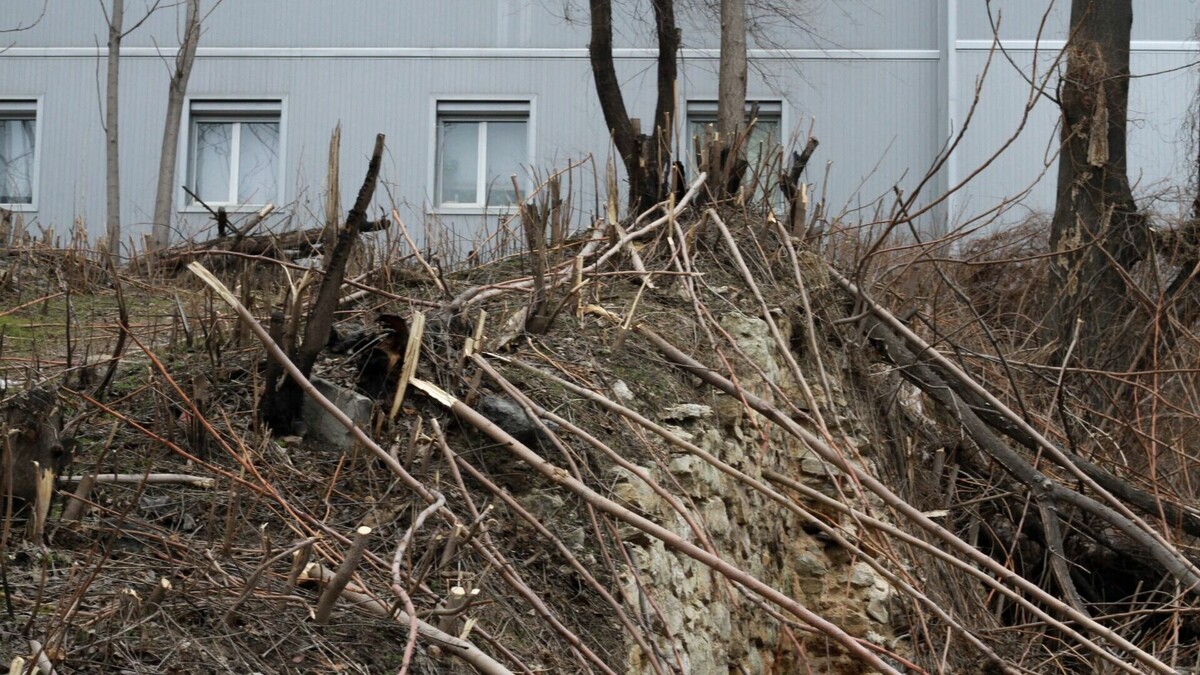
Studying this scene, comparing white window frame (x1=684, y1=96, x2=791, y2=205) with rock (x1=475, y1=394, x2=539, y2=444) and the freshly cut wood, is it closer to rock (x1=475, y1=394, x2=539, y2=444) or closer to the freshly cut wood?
the freshly cut wood

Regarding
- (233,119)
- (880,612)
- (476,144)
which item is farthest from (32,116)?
(880,612)

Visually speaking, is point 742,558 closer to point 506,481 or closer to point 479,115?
point 506,481

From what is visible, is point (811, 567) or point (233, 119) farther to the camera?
point (233, 119)

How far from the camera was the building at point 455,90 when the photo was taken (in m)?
14.0

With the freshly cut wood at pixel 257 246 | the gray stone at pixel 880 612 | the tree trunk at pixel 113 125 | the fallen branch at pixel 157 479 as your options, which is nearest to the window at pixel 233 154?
the tree trunk at pixel 113 125

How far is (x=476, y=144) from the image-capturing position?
14781 millimetres

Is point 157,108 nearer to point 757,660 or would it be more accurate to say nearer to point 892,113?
point 892,113

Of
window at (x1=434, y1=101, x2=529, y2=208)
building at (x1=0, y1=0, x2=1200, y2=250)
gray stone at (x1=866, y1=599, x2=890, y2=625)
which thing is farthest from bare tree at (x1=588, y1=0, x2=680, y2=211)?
gray stone at (x1=866, y1=599, x2=890, y2=625)

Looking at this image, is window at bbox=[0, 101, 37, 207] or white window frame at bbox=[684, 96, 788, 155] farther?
window at bbox=[0, 101, 37, 207]

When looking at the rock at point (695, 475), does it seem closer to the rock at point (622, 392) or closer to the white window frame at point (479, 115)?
the rock at point (622, 392)

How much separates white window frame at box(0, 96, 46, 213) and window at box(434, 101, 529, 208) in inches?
194

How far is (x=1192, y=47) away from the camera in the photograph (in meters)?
14.0

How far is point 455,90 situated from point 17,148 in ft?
18.5

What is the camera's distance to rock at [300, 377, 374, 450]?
3.38 m
